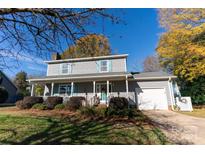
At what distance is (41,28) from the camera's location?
3.87m

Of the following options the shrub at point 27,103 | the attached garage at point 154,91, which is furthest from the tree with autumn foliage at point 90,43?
the shrub at point 27,103

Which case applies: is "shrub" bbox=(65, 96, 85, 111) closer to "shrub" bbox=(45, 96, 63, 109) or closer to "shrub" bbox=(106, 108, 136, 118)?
"shrub" bbox=(45, 96, 63, 109)

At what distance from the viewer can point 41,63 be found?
4.72 metres

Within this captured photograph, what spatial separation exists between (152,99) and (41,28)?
10.3m

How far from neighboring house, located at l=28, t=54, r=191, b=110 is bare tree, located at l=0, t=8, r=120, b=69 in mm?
6442

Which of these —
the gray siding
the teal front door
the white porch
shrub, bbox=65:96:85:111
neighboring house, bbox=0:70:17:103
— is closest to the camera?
shrub, bbox=65:96:85:111

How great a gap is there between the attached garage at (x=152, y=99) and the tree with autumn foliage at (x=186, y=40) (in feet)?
11.2

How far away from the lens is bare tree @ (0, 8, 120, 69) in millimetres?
3326

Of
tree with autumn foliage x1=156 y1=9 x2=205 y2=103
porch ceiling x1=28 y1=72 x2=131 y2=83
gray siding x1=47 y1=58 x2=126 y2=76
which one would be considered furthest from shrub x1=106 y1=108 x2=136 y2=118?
tree with autumn foliage x1=156 y1=9 x2=205 y2=103

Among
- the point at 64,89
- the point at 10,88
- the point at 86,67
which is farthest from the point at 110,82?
the point at 10,88

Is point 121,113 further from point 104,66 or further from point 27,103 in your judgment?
point 27,103

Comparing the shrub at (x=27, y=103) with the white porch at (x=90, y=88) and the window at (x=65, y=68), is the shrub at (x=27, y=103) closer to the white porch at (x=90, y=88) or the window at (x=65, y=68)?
the white porch at (x=90, y=88)

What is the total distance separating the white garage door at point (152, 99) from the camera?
11336 millimetres
